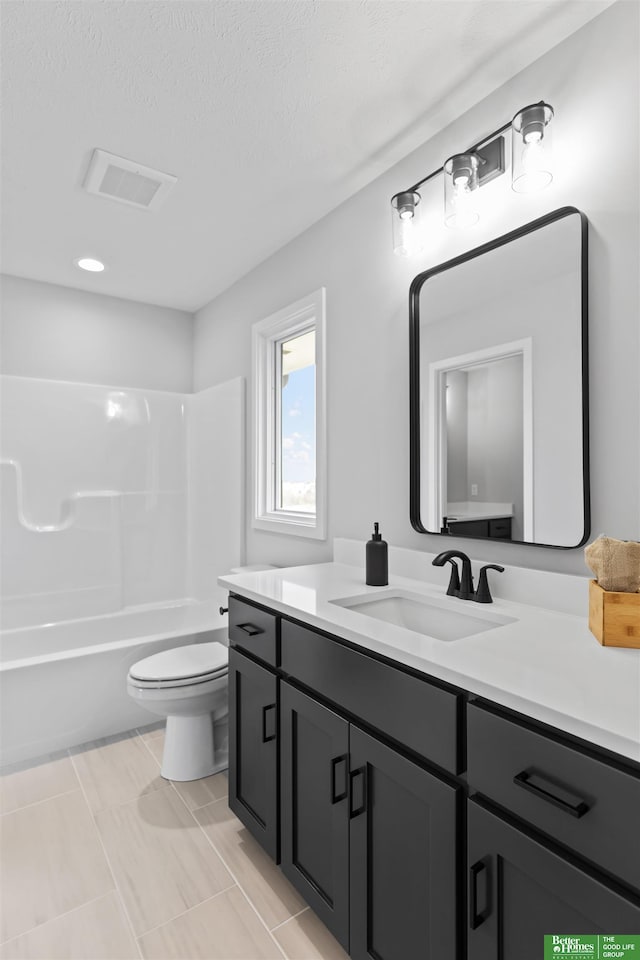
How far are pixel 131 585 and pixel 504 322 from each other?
111 inches

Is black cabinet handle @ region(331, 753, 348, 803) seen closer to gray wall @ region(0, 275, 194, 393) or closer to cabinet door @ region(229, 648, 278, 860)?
cabinet door @ region(229, 648, 278, 860)

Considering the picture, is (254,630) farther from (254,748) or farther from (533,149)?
(533,149)

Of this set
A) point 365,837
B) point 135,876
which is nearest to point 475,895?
point 365,837

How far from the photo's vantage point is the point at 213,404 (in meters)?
3.38

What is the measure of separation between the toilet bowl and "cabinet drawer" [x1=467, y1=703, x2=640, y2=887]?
148 cm

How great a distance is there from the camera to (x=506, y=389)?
157 centimetres

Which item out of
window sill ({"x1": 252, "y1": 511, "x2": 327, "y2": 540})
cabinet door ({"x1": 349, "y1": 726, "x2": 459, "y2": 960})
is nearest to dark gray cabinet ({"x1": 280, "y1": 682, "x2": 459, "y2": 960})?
cabinet door ({"x1": 349, "y1": 726, "x2": 459, "y2": 960})

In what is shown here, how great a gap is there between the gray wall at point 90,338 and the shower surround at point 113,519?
0.14 metres

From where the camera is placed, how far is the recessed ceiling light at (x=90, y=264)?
2.88 metres

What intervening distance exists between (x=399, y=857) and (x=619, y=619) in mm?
692

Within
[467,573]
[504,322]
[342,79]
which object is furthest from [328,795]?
[342,79]

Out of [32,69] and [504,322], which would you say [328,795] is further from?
[32,69]

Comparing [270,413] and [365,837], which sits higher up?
[270,413]

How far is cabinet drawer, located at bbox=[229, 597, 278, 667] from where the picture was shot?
1613 mm
